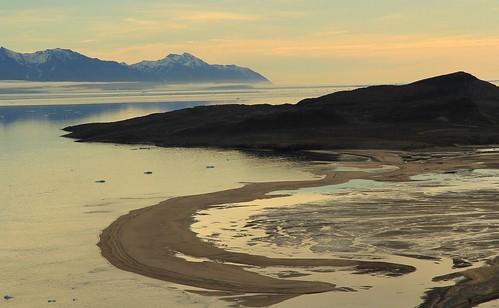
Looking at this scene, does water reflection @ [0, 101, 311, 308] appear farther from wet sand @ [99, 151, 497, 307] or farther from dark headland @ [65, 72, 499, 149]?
dark headland @ [65, 72, 499, 149]

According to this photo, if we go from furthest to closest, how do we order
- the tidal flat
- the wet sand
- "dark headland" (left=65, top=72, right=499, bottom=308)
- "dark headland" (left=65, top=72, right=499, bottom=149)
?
1. "dark headland" (left=65, top=72, right=499, bottom=149)
2. "dark headland" (left=65, top=72, right=499, bottom=308)
3. the wet sand
4. the tidal flat

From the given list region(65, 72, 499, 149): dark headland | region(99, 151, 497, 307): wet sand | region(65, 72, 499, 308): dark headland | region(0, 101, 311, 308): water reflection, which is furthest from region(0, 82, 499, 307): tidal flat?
region(65, 72, 499, 149): dark headland

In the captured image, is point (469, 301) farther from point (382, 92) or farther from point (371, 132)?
point (382, 92)

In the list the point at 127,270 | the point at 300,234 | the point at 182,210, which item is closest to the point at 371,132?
the point at 182,210

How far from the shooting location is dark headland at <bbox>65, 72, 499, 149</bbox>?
11586 centimetres

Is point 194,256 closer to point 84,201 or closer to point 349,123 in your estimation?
point 84,201

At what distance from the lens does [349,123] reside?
447 ft

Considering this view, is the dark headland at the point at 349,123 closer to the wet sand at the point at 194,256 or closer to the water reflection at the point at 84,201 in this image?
the water reflection at the point at 84,201

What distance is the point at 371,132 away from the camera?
4887 inches

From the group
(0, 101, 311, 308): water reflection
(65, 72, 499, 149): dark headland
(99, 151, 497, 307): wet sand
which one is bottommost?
(0, 101, 311, 308): water reflection

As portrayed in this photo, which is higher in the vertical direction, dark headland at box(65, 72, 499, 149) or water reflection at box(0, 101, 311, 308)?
dark headland at box(65, 72, 499, 149)

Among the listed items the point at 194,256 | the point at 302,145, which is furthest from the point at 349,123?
the point at 194,256

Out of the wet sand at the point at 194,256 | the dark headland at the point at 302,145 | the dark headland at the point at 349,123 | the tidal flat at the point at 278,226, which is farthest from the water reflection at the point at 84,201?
the dark headland at the point at 349,123

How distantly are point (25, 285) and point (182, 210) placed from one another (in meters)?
21.0
